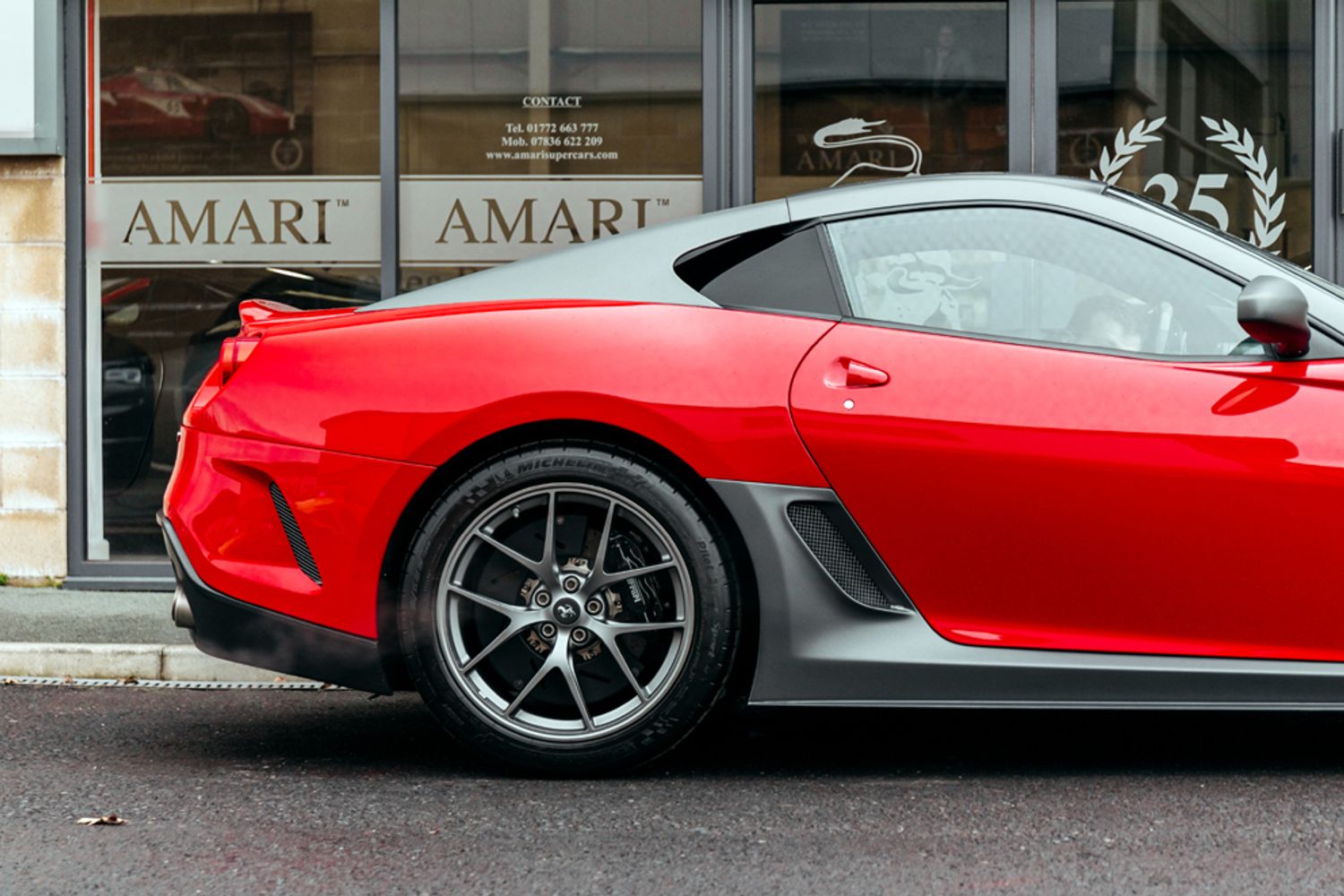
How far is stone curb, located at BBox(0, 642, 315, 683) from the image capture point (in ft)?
18.5

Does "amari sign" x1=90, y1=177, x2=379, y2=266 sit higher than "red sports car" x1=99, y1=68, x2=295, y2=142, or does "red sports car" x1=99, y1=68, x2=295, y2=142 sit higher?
"red sports car" x1=99, y1=68, x2=295, y2=142

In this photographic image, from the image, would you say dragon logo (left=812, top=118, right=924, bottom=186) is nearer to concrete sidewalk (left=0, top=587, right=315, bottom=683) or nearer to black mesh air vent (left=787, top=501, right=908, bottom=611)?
concrete sidewalk (left=0, top=587, right=315, bottom=683)

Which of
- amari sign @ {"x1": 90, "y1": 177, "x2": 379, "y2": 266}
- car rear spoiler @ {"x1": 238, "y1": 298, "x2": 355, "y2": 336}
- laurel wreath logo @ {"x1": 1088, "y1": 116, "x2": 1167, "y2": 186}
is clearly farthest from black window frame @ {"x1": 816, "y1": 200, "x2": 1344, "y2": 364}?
amari sign @ {"x1": 90, "y1": 177, "x2": 379, "y2": 266}

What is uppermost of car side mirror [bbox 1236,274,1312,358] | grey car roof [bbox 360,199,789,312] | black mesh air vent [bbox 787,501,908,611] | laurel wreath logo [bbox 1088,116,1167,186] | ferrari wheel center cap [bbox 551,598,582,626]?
laurel wreath logo [bbox 1088,116,1167,186]

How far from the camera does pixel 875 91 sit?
7785 mm

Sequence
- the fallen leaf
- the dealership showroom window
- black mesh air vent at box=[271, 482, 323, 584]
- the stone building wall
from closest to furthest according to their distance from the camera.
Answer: the fallen leaf < black mesh air vent at box=[271, 482, 323, 584] < the stone building wall < the dealership showroom window

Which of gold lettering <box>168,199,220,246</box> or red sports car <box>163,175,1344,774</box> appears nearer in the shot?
red sports car <box>163,175,1344,774</box>

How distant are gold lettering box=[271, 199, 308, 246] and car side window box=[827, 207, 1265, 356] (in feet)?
14.2

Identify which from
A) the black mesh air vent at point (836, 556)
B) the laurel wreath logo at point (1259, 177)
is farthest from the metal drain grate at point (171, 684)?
the laurel wreath logo at point (1259, 177)

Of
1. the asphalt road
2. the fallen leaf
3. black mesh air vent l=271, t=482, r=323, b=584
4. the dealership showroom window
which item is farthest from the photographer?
the dealership showroom window

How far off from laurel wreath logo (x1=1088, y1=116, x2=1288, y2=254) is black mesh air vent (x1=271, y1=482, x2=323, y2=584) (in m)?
4.94

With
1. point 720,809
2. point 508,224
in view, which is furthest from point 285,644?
point 508,224

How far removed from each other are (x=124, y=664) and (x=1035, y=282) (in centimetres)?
342

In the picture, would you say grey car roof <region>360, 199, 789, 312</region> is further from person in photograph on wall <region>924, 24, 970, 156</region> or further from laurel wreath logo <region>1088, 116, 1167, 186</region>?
laurel wreath logo <region>1088, 116, 1167, 186</region>
